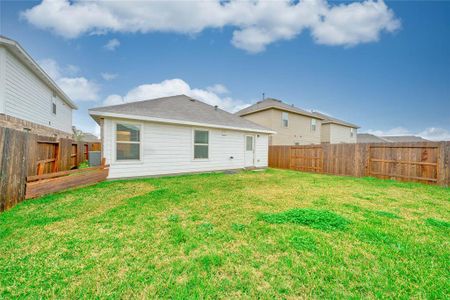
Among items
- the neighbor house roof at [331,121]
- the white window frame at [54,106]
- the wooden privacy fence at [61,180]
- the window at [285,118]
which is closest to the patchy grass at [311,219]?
the wooden privacy fence at [61,180]

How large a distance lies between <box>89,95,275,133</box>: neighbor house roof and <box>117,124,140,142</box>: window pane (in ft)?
1.53

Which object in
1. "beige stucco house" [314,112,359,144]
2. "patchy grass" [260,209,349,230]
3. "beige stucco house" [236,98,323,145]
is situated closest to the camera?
"patchy grass" [260,209,349,230]

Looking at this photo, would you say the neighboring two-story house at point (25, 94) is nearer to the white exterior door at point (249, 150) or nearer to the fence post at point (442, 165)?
the white exterior door at point (249, 150)

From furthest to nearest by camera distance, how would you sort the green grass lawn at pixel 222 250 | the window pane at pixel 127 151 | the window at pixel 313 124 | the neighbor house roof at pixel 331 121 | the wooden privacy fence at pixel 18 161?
the neighbor house roof at pixel 331 121
the window at pixel 313 124
the window pane at pixel 127 151
the wooden privacy fence at pixel 18 161
the green grass lawn at pixel 222 250

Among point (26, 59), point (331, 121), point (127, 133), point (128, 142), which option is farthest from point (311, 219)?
point (331, 121)

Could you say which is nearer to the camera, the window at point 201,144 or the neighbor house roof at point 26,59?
the neighbor house roof at point 26,59

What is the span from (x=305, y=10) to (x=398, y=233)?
12.0m

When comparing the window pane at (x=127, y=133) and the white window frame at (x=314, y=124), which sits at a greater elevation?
the white window frame at (x=314, y=124)

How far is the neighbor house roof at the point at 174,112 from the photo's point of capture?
24.5 ft

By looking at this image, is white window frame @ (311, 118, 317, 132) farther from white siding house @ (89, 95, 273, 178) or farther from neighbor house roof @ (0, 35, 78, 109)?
neighbor house roof @ (0, 35, 78, 109)

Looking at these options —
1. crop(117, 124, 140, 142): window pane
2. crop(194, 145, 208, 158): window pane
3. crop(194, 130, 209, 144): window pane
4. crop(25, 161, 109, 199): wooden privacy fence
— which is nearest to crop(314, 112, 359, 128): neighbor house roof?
crop(194, 130, 209, 144): window pane

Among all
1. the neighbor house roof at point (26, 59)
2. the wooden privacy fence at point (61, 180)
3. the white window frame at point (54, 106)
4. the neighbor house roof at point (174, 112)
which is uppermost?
the neighbor house roof at point (26, 59)

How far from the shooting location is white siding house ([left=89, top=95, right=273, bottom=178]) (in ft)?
24.7

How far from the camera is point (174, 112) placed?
30.8 ft
